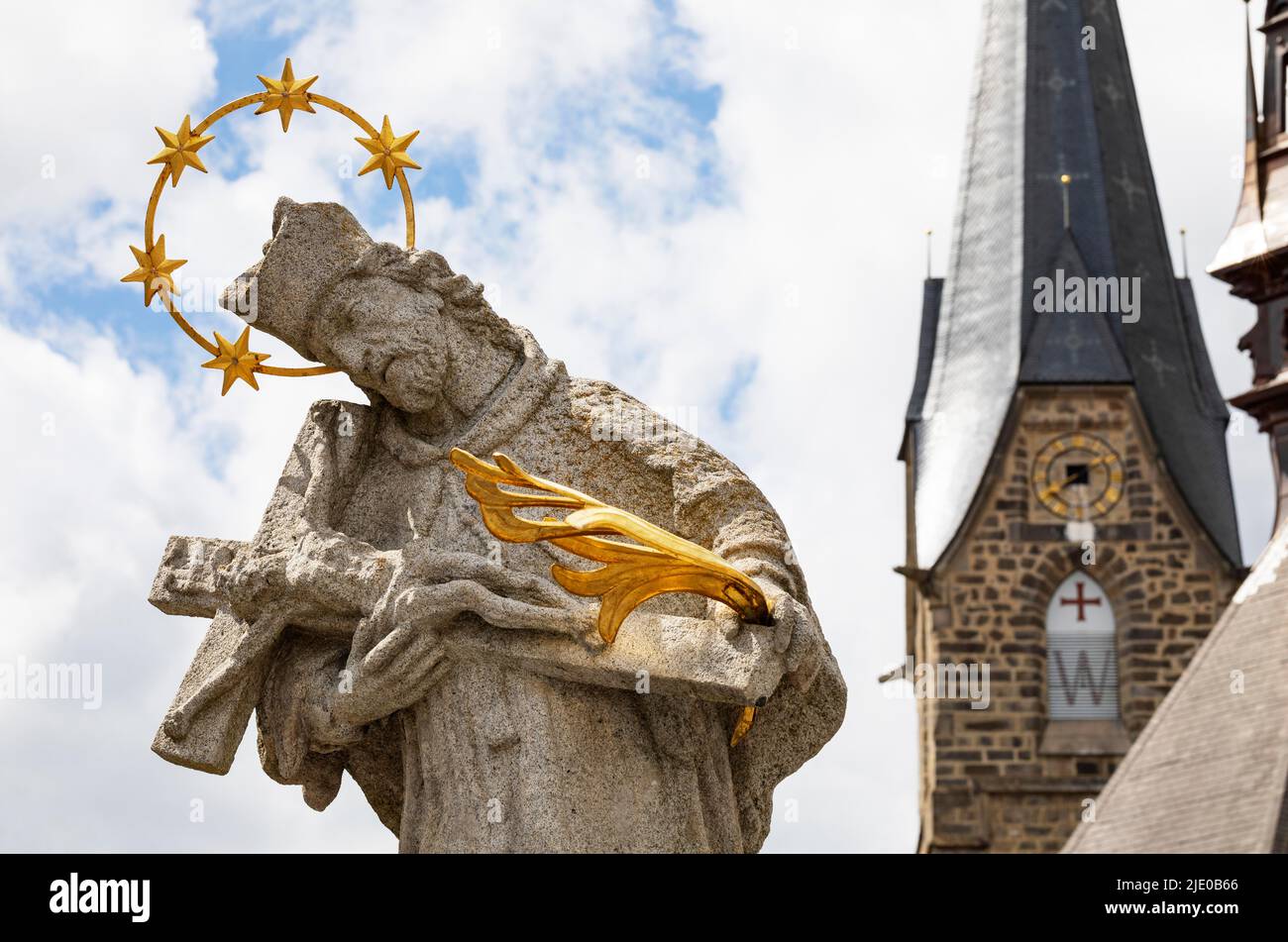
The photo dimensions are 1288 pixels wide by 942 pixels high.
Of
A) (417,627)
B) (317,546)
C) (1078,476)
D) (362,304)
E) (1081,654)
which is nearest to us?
(417,627)

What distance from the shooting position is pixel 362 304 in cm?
852

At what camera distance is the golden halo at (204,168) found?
328 inches

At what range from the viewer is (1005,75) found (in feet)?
205

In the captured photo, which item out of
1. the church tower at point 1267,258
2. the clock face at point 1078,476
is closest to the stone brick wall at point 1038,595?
the clock face at point 1078,476

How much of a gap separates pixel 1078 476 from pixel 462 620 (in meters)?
51.3

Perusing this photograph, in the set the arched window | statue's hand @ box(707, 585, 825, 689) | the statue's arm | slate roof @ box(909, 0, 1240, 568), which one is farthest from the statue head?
the arched window

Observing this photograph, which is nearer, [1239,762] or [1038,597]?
[1239,762]

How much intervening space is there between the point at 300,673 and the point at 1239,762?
39027mm

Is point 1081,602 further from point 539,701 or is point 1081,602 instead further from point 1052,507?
point 539,701

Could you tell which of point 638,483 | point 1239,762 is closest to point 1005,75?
point 1239,762

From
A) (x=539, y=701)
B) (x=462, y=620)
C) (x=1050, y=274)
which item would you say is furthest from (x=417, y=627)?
(x=1050, y=274)

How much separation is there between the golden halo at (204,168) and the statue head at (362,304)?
116 millimetres
